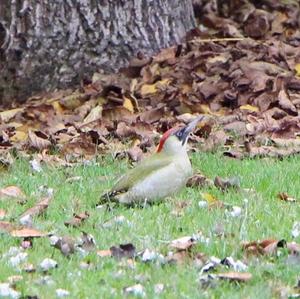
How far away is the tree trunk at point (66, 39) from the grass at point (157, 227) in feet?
8.49

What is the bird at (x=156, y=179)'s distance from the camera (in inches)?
272

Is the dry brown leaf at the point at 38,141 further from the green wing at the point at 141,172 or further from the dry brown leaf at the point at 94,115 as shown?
the green wing at the point at 141,172

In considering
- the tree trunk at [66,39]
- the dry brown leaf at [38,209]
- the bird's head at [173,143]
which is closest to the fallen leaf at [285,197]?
the bird's head at [173,143]

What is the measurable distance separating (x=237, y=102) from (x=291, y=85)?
1.86 ft

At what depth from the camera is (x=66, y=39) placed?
11031 mm

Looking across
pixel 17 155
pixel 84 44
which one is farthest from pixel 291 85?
pixel 17 155

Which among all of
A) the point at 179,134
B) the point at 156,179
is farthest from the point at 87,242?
the point at 179,134

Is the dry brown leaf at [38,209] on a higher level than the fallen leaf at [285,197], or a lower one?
higher

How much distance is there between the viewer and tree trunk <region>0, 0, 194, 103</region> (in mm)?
10898

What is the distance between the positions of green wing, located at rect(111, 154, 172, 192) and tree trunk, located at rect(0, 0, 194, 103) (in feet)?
13.8

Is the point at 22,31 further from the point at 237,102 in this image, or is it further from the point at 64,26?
the point at 237,102

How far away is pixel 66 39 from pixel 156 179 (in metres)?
4.41

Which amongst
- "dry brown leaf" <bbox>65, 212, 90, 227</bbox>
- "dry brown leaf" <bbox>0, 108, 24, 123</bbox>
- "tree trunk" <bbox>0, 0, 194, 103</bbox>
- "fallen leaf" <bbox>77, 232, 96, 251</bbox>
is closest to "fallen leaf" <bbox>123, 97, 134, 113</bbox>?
"tree trunk" <bbox>0, 0, 194, 103</bbox>

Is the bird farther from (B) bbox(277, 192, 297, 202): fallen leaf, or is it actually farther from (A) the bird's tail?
(B) bbox(277, 192, 297, 202): fallen leaf
